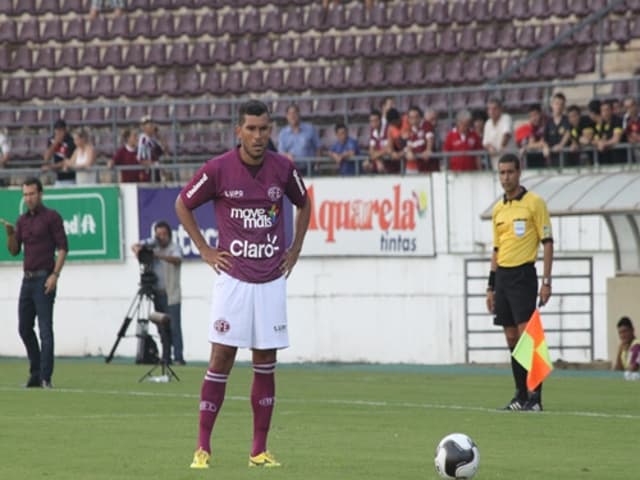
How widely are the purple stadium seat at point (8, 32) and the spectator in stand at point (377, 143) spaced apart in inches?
445

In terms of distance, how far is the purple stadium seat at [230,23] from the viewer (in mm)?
35156

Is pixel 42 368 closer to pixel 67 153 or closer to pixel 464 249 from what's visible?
pixel 464 249

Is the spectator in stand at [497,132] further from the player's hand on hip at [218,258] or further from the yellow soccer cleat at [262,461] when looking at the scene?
the yellow soccer cleat at [262,461]

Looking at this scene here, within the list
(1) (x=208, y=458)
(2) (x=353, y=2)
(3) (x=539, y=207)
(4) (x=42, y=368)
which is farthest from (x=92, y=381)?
(2) (x=353, y=2)

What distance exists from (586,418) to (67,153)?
17.4 metres

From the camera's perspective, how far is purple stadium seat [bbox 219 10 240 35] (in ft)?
115

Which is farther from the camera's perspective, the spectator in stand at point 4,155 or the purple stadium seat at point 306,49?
the purple stadium seat at point 306,49

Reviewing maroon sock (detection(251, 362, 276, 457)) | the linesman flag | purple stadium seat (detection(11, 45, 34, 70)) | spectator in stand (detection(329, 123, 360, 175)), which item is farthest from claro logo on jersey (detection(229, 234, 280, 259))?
purple stadium seat (detection(11, 45, 34, 70))

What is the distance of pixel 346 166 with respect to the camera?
29.0 meters

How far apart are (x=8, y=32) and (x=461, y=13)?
32.9 ft

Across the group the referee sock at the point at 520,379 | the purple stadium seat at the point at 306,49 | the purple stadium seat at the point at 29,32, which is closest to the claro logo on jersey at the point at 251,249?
the referee sock at the point at 520,379

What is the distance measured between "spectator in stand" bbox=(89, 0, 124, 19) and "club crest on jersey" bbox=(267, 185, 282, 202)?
1020 inches

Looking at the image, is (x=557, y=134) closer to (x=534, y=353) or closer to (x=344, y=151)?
(x=344, y=151)

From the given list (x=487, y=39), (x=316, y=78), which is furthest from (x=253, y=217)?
(x=316, y=78)
